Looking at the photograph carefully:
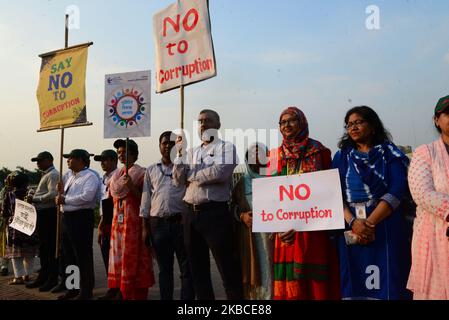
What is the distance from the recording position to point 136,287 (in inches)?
200

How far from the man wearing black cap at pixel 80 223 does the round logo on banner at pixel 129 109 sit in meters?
1.06

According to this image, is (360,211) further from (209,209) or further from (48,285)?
(48,285)

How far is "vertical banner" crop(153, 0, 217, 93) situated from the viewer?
434 cm

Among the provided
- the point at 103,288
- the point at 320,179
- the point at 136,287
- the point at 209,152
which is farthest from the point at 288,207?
the point at 103,288

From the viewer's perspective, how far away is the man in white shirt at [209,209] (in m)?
4.03

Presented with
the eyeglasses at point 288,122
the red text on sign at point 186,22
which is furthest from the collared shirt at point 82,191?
the eyeglasses at point 288,122

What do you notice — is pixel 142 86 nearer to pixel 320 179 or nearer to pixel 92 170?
pixel 92 170

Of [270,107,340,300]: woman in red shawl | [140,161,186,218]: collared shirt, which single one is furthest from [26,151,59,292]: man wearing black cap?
[270,107,340,300]: woman in red shawl

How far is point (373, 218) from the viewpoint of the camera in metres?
3.10

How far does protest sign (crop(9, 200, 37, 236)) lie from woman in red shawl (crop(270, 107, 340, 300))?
3938 millimetres

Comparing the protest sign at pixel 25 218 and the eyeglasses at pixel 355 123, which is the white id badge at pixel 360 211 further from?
the protest sign at pixel 25 218

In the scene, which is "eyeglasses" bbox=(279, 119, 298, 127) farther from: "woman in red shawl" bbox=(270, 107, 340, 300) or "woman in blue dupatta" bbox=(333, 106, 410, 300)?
"woman in blue dupatta" bbox=(333, 106, 410, 300)

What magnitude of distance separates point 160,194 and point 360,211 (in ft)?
7.22
